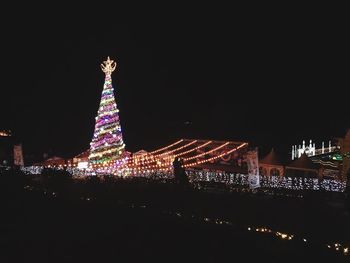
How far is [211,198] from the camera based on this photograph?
960 centimetres

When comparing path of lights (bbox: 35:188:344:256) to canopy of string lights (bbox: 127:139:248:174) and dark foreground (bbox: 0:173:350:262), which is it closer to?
dark foreground (bbox: 0:173:350:262)

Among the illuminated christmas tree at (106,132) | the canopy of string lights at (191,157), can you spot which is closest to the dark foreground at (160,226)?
the canopy of string lights at (191,157)

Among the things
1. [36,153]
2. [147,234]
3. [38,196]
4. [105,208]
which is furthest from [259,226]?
[36,153]

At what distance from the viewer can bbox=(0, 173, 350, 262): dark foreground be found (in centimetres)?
601

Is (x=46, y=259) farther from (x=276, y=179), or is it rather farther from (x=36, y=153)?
(x=36, y=153)

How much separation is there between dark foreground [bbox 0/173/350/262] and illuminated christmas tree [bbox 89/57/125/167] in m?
6.70

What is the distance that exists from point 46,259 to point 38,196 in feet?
15.0

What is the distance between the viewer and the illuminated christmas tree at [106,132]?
17.1m

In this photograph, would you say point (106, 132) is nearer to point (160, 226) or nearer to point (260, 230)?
point (160, 226)

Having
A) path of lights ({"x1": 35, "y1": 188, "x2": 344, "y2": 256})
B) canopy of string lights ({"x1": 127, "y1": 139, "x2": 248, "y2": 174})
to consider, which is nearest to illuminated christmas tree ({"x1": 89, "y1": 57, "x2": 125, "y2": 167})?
canopy of string lights ({"x1": 127, "y1": 139, "x2": 248, "y2": 174})

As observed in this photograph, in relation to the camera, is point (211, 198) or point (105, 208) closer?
point (105, 208)

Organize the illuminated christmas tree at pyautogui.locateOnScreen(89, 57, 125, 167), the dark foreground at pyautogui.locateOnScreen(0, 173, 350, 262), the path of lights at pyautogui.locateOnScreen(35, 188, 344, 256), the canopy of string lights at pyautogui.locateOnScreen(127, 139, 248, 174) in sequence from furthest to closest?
1. the illuminated christmas tree at pyautogui.locateOnScreen(89, 57, 125, 167)
2. the canopy of string lights at pyautogui.locateOnScreen(127, 139, 248, 174)
3. the dark foreground at pyautogui.locateOnScreen(0, 173, 350, 262)
4. the path of lights at pyautogui.locateOnScreen(35, 188, 344, 256)

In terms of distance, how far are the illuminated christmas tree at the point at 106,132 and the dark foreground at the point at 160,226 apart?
670 centimetres

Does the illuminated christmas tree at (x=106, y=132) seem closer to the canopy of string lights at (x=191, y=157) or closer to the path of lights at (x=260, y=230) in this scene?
the canopy of string lights at (x=191, y=157)
